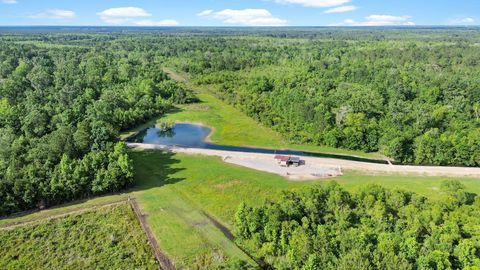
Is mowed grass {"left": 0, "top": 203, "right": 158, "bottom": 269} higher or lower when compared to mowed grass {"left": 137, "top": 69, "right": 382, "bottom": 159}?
lower

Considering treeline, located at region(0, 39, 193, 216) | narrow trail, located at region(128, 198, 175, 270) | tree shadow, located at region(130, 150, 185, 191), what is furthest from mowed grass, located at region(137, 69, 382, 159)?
narrow trail, located at region(128, 198, 175, 270)

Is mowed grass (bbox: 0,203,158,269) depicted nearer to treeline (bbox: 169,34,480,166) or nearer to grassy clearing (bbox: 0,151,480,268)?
grassy clearing (bbox: 0,151,480,268)

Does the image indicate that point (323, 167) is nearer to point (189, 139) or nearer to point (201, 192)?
point (201, 192)

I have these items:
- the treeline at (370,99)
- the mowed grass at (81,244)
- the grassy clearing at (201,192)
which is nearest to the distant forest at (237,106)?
the treeline at (370,99)

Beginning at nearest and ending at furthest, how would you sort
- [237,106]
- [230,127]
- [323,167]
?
[323,167] → [230,127] → [237,106]

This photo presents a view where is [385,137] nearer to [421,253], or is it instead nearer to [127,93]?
[421,253]

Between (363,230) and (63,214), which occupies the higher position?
(363,230)

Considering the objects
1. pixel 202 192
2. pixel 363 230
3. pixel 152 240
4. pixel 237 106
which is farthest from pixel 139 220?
pixel 237 106

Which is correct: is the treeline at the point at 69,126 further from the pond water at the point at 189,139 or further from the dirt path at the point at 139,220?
the pond water at the point at 189,139
